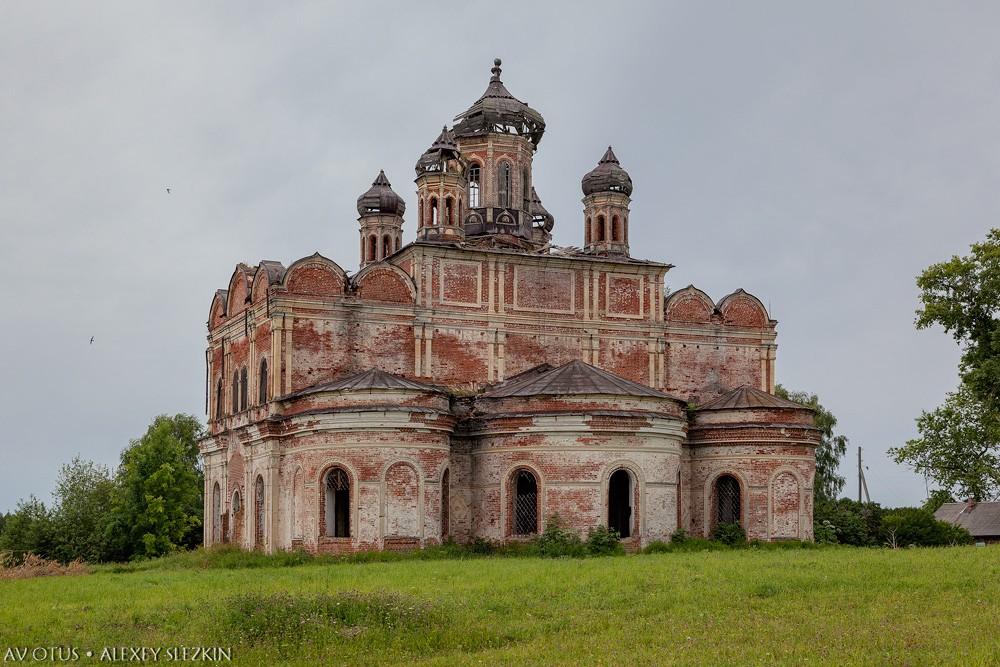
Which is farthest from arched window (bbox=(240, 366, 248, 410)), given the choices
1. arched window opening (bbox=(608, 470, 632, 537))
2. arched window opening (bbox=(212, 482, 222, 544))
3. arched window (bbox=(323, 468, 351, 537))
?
arched window opening (bbox=(608, 470, 632, 537))

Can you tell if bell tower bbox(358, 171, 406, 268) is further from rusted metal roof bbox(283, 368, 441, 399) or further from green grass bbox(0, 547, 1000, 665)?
green grass bbox(0, 547, 1000, 665)

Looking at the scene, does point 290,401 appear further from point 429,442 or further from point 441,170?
point 441,170

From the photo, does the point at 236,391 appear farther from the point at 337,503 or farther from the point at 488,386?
the point at 488,386

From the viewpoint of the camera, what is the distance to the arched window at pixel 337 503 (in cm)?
3144

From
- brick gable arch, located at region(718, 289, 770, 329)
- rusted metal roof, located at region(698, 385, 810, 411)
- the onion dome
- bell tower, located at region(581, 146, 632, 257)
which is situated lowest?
rusted metal roof, located at region(698, 385, 810, 411)

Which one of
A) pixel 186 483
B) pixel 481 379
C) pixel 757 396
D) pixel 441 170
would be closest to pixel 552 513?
pixel 481 379

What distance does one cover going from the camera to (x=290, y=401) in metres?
32.9

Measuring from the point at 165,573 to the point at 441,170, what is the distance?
14343mm

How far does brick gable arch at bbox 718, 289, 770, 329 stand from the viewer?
39.8 metres

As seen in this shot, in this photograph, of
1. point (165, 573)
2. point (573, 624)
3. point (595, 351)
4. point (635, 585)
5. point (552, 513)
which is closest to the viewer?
point (573, 624)

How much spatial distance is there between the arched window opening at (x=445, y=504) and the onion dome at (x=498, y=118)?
40.5 feet

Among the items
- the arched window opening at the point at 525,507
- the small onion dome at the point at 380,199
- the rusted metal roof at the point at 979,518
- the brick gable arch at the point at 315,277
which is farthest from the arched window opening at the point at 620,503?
the rusted metal roof at the point at 979,518

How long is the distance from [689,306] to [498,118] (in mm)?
8382

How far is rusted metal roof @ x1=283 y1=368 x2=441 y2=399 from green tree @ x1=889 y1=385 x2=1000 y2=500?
43.9ft
